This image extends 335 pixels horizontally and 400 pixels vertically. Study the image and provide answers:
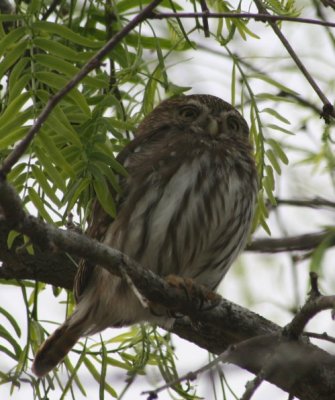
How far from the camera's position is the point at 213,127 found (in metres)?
3.82

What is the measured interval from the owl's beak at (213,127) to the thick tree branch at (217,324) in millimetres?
852

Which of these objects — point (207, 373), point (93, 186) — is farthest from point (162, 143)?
point (207, 373)

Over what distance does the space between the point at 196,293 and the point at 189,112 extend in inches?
44.1

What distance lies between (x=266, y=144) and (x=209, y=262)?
1.84 ft

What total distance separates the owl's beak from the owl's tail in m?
1.04

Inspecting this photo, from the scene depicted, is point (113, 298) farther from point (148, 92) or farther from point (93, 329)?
point (148, 92)

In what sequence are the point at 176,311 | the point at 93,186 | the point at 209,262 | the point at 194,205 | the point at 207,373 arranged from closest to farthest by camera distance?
1. the point at 207,373
2. the point at 93,186
3. the point at 176,311
4. the point at 194,205
5. the point at 209,262

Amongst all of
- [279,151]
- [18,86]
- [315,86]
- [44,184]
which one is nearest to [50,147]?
[44,184]

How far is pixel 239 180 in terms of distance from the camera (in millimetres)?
3561

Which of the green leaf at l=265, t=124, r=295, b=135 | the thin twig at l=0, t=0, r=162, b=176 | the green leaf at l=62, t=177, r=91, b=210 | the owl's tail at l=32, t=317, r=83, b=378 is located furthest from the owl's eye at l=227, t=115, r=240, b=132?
the thin twig at l=0, t=0, r=162, b=176

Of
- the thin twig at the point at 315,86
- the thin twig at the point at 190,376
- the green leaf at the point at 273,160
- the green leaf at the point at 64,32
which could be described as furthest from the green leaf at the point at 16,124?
the green leaf at the point at 273,160

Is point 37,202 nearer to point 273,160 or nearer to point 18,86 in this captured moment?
point 18,86

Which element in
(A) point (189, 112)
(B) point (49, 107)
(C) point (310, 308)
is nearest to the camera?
(B) point (49, 107)

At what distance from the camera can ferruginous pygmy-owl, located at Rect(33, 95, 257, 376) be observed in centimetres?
336
